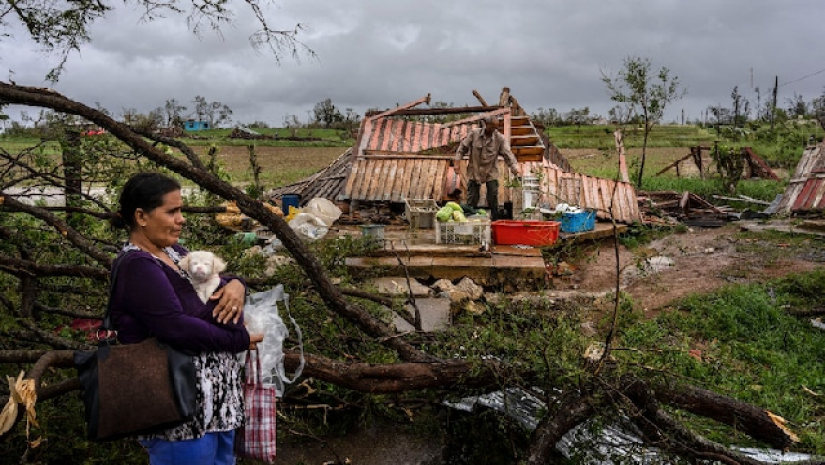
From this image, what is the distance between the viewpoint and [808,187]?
12.0 metres

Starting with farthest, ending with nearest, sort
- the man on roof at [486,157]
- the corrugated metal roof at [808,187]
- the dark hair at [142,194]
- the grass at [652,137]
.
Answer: the grass at [652,137] < the corrugated metal roof at [808,187] < the man on roof at [486,157] < the dark hair at [142,194]

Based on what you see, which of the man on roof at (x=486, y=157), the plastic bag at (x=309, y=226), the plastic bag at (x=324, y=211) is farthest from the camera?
the plastic bag at (x=324, y=211)

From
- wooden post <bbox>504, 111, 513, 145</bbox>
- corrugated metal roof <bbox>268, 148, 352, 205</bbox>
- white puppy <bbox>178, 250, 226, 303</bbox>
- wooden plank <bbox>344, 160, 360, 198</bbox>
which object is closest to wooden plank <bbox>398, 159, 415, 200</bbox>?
wooden plank <bbox>344, 160, 360, 198</bbox>

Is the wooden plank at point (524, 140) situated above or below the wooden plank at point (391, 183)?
above

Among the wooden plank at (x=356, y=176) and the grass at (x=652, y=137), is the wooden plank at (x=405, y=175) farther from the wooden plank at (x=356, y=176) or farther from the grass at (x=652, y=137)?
the grass at (x=652, y=137)

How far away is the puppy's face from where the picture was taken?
7.24 ft

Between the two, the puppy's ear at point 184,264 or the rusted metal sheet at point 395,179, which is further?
the rusted metal sheet at point 395,179

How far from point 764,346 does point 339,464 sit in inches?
171

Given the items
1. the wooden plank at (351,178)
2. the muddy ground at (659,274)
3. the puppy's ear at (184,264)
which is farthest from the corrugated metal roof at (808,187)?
the puppy's ear at (184,264)

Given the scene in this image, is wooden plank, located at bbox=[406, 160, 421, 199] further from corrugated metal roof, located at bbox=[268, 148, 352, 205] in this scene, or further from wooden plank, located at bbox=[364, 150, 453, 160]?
corrugated metal roof, located at bbox=[268, 148, 352, 205]

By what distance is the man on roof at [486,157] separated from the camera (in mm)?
9680

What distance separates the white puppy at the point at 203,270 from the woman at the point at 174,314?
0.04 metres

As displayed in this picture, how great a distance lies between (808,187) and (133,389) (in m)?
13.4

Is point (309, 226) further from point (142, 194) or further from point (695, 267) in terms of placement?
point (142, 194)
